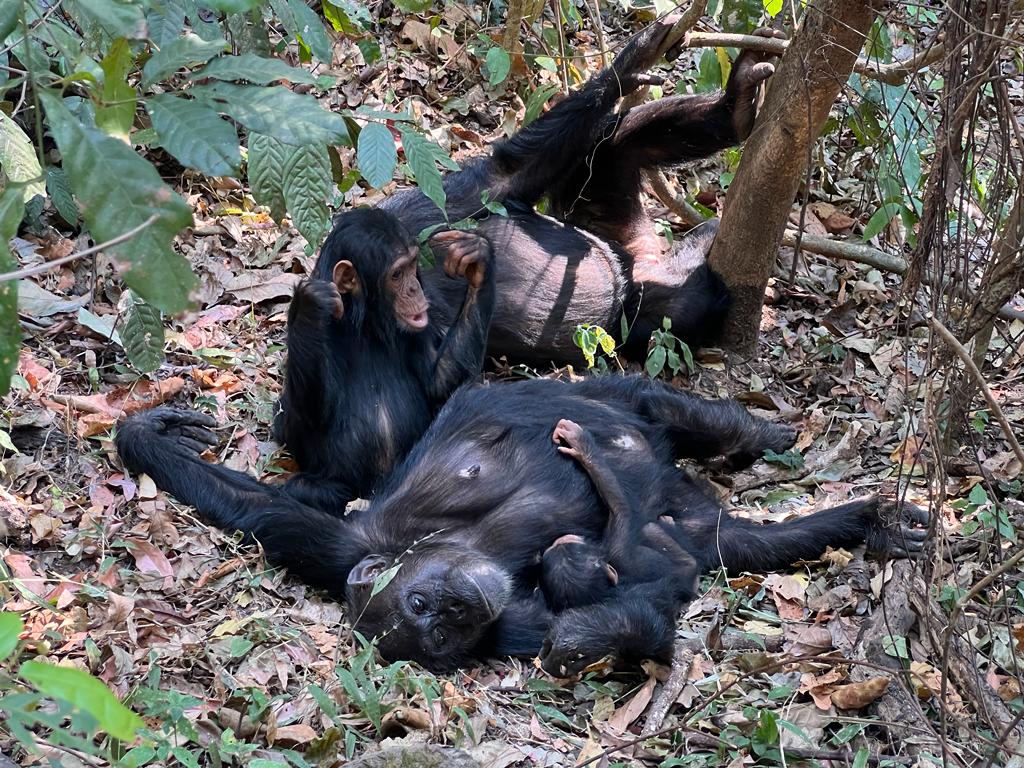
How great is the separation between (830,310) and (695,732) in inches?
152

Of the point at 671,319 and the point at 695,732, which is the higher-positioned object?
the point at 671,319

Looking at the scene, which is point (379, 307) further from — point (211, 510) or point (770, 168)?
point (770, 168)

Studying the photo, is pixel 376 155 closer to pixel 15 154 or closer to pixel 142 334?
pixel 15 154

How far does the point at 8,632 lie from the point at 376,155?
Result: 7.34 feet

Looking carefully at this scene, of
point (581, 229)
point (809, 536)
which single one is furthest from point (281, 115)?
point (581, 229)

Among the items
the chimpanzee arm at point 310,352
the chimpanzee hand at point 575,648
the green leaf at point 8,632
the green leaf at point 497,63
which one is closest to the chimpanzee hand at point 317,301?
the chimpanzee arm at point 310,352

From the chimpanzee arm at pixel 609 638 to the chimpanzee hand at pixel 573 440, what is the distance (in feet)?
3.41

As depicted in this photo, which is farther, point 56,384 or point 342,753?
point 56,384

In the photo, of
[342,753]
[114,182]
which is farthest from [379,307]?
[114,182]

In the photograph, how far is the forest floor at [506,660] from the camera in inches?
163

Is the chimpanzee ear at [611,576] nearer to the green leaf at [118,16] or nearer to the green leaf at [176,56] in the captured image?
the green leaf at [176,56]

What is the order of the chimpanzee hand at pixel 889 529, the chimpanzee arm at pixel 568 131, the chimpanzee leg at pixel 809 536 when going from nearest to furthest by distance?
the chimpanzee hand at pixel 889 529, the chimpanzee leg at pixel 809 536, the chimpanzee arm at pixel 568 131

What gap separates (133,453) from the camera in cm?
547

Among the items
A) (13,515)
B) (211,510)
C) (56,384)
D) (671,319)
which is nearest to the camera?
(13,515)
